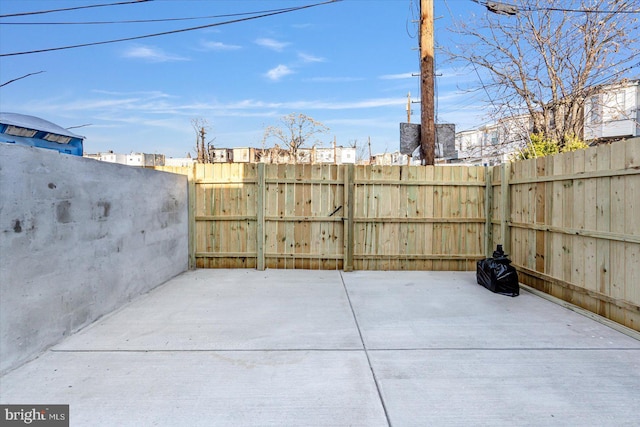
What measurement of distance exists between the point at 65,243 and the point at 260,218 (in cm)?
323

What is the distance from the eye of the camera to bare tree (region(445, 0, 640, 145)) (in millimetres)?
7383

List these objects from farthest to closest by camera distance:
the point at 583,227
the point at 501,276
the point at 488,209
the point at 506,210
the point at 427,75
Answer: the point at 427,75 < the point at 488,209 < the point at 506,210 < the point at 501,276 < the point at 583,227

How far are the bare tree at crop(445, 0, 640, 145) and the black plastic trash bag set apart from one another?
4327mm

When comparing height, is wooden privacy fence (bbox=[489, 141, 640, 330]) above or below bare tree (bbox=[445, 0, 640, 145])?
below

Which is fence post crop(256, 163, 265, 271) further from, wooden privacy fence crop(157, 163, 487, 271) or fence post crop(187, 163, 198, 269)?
fence post crop(187, 163, 198, 269)

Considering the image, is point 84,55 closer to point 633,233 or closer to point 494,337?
point 494,337

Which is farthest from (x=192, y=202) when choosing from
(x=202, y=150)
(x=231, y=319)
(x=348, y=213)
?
(x=202, y=150)

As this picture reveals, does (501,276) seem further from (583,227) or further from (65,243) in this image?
(65,243)

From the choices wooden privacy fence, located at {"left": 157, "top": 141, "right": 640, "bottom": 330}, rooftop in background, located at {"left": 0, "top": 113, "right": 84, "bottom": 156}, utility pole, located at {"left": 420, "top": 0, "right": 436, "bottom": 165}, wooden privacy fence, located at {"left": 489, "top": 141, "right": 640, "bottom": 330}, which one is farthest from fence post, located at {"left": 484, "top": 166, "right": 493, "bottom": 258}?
rooftop in background, located at {"left": 0, "top": 113, "right": 84, "bottom": 156}

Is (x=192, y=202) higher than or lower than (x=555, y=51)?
lower

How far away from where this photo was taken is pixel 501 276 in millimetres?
4684

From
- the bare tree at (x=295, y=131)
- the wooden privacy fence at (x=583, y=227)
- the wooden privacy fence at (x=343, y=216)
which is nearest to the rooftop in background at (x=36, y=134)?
the wooden privacy fence at (x=343, y=216)

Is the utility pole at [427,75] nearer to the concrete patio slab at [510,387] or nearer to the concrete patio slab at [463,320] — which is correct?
the concrete patio slab at [463,320]

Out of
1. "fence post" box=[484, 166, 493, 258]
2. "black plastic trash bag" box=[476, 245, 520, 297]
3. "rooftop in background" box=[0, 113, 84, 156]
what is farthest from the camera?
"fence post" box=[484, 166, 493, 258]
